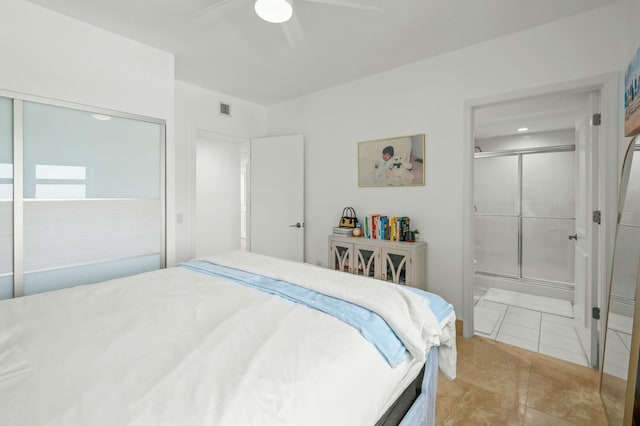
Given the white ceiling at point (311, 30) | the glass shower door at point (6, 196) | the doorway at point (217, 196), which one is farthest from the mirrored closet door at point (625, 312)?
the doorway at point (217, 196)

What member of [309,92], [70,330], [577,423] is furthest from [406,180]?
[70,330]

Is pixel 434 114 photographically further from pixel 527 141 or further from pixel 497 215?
pixel 497 215

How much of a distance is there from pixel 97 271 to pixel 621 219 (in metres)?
3.68

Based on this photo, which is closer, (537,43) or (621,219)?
(621,219)

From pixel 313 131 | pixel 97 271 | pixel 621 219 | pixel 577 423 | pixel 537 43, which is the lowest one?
pixel 577 423

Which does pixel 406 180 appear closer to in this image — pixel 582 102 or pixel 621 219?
pixel 621 219

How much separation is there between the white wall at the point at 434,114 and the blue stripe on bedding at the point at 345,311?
1.81 metres

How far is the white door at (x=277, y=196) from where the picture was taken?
12.7ft

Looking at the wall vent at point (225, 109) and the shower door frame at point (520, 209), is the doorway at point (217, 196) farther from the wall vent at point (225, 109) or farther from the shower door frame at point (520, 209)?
the shower door frame at point (520, 209)

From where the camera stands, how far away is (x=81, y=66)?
229 centimetres

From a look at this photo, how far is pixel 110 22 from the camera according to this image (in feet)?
7.57

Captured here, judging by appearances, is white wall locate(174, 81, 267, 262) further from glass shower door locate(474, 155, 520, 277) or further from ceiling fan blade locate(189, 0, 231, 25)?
glass shower door locate(474, 155, 520, 277)

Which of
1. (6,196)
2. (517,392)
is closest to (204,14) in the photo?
(6,196)

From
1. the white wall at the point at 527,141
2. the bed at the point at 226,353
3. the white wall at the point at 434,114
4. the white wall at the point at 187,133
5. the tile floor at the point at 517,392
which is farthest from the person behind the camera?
the white wall at the point at 527,141
